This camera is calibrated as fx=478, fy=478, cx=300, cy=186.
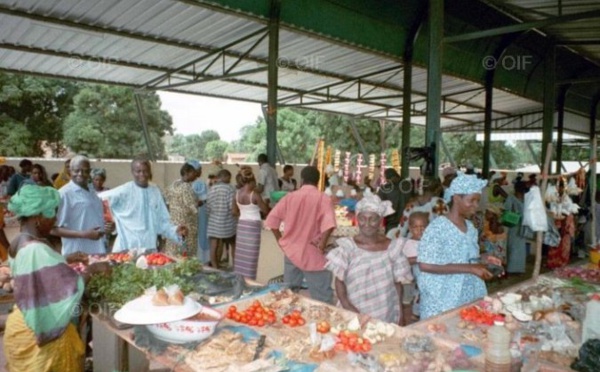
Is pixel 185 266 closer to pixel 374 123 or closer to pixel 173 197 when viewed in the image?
pixel 173 197

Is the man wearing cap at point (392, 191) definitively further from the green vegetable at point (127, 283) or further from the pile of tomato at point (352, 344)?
the pile of tomato at point (352, 344)

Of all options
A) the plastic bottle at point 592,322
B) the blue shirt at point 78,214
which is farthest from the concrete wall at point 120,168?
the plastic bottle at point 592,322

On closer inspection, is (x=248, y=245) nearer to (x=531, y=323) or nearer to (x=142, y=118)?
(x=531, y=323)

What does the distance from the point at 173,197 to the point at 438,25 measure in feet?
15.2

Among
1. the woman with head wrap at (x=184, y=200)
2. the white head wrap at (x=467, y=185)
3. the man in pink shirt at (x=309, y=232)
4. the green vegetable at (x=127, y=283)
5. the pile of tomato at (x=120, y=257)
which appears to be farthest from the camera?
the woman with head wrap at (x=184, y=200)

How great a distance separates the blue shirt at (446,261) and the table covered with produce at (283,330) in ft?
0.42


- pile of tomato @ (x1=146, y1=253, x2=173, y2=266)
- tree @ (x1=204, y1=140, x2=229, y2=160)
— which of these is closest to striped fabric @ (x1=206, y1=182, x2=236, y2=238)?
pile of tomato @ (x1=146, y1=253, x2=173, y2=266)

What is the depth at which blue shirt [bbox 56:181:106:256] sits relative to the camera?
14.1ft

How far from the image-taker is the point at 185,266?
3873 mm

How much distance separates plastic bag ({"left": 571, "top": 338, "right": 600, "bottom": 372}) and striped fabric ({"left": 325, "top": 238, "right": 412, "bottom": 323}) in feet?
3.83

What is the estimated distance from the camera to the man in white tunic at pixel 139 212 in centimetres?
445

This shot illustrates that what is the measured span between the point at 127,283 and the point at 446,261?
217cm

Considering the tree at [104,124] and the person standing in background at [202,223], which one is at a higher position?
the tree at [104,124]

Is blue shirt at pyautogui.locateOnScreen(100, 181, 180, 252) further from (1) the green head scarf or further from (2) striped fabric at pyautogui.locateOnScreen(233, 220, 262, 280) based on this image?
(2) striped fabric at pyautogui.locateOnScreen(233, 220, 262, 280)
